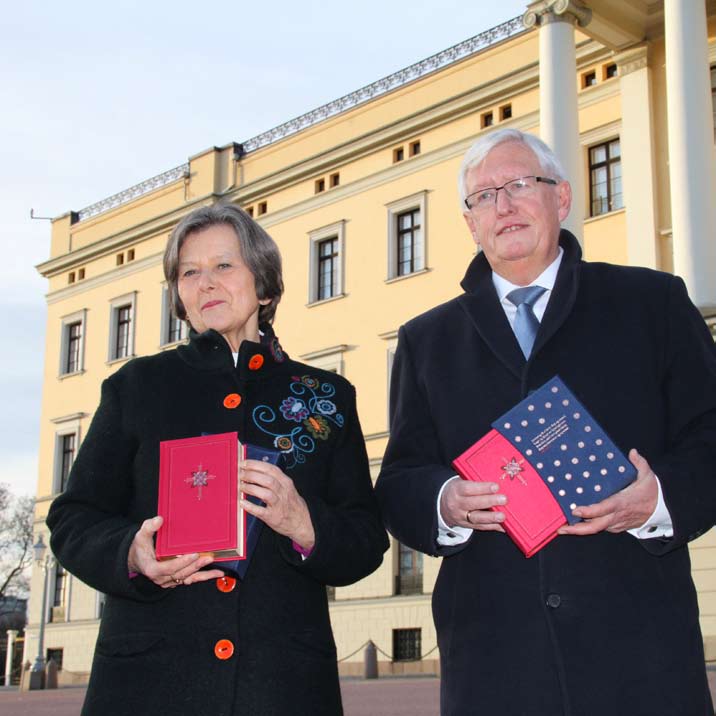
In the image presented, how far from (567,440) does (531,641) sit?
501 mm

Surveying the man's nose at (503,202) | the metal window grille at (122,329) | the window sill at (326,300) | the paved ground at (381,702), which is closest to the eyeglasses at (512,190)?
the man's nose at (503,202)

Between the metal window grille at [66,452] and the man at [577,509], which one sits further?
the metal window grille at [66,452]

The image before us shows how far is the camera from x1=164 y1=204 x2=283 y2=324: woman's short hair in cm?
339

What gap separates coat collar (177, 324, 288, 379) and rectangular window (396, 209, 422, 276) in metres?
22.3

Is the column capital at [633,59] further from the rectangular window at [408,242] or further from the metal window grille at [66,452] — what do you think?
the metal window grille at [66,452]

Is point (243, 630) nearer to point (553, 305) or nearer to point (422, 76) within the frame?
point (553, 305)

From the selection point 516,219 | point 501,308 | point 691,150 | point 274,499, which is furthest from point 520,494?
point 691,150

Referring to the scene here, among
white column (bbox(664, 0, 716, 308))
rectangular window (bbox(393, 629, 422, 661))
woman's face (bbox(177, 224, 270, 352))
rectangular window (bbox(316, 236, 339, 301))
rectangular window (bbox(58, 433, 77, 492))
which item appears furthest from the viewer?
rectangular window (bbox(58, 433, 77, 492))

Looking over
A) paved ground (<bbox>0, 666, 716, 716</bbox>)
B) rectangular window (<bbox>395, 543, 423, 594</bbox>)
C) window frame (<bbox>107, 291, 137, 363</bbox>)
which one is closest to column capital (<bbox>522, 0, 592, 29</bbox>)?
rectangular window (<bbox>395, 543, 423, 594</bbox>)

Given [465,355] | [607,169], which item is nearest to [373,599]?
[607,169]

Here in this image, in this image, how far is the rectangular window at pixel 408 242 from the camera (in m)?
25.6

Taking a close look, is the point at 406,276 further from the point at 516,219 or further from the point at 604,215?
the point at 516,219

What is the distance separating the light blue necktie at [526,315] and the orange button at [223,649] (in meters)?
1.09

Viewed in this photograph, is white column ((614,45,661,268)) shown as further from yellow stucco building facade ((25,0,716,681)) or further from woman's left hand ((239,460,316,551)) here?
woman's left hand ((239,460,316,551))
